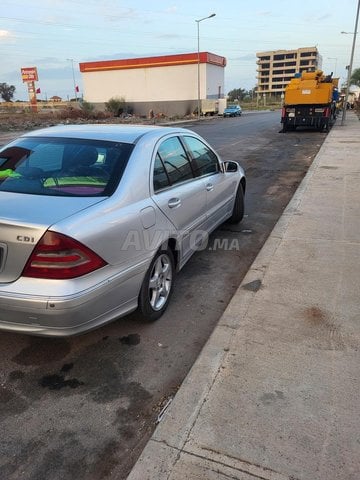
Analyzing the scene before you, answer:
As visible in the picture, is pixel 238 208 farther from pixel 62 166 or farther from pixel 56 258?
pixel 56 258

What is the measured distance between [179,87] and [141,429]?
5820cm

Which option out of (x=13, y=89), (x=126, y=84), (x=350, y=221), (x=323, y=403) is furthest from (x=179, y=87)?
(x=13, y=89)

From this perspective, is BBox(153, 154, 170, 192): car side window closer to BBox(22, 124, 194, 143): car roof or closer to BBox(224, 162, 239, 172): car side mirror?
BBox(22, 124, 194, 143): car roof

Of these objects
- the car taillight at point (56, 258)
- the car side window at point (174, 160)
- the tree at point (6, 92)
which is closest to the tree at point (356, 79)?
the tree at point (6, 92)

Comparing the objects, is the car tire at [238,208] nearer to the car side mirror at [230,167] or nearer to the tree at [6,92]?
the car side mirror at [230,167]

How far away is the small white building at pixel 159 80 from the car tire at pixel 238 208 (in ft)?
169

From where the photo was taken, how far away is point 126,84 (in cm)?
6003

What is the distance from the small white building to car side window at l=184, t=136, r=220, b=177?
52586 millimetres

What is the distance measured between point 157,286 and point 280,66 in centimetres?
13355

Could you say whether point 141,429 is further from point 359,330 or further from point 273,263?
point 273,263

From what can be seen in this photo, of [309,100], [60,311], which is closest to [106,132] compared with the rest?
[60,311]

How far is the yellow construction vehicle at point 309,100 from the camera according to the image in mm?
21281

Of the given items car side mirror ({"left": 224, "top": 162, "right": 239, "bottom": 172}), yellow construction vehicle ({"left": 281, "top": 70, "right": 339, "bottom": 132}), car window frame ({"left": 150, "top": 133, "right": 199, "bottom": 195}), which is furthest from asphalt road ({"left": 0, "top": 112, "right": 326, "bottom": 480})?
yellow construction vehicle ({"left": 281, "top": 70, "right": 339, "bottom": 132})

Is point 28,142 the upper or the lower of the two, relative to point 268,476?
upper
